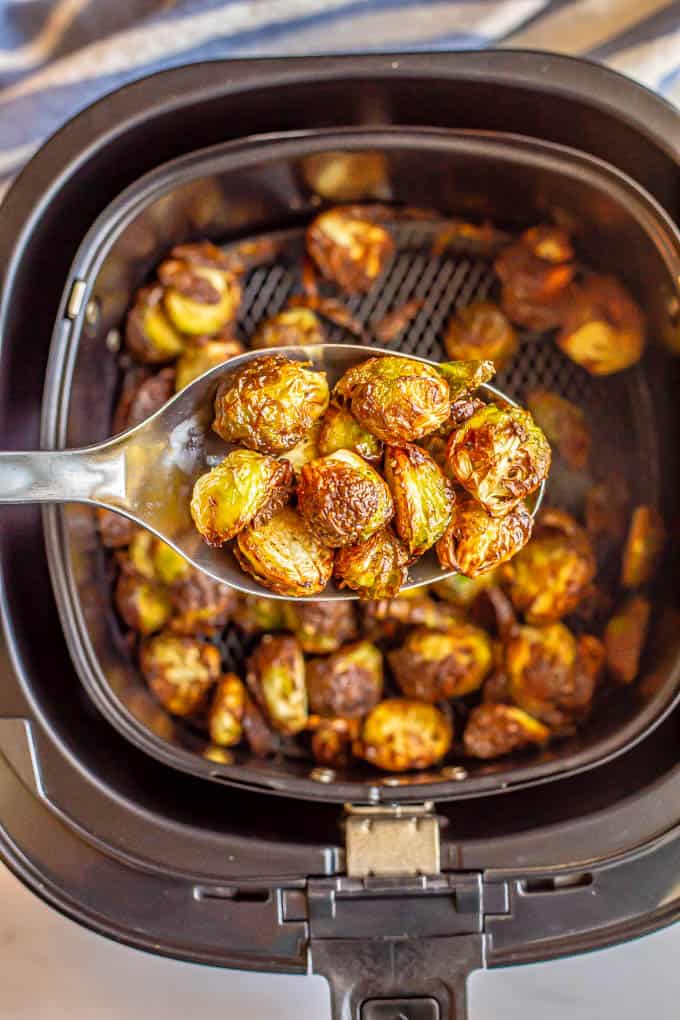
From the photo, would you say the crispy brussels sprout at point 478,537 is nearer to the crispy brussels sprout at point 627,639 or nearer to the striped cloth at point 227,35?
the crispy brussels sprout at point 627,639

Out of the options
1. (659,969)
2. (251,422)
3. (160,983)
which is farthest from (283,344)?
(659,969)

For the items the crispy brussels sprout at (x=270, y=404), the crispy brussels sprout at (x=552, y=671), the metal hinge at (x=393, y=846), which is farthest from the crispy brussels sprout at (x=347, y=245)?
the metal hinge at (x=393, y=846)

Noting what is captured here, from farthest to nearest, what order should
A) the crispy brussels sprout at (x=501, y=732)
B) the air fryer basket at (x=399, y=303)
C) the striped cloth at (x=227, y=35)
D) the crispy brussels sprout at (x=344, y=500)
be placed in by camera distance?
the striped cloth at (x=227, y=35) → the crispy brussels sprout at (x=501, y=732) → the air fryer basket at (x=399, y=303) → the crispy brussels sprout at (x=344, y=500)

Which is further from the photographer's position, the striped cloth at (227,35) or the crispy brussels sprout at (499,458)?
the striped cloth at (227,35)

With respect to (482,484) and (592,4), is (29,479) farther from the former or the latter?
(592,4)

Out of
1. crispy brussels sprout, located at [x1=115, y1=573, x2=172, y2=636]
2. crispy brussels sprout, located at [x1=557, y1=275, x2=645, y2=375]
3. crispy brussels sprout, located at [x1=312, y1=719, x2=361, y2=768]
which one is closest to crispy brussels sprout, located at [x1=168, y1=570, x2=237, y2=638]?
crispy brussels sprout, located at [x1=115, y1=573, x2=172, y2=636]

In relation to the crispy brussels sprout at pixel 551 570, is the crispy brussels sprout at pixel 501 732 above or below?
below
